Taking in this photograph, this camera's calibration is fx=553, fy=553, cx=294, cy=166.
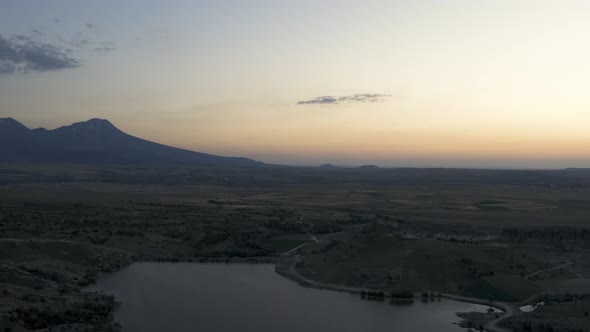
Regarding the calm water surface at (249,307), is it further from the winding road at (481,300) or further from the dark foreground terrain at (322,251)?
the dark foreground terrain at (322,251)

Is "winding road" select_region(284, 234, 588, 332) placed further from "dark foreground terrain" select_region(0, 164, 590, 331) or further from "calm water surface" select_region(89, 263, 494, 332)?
"calm water surface" select_region(89, 263, 494, 332)

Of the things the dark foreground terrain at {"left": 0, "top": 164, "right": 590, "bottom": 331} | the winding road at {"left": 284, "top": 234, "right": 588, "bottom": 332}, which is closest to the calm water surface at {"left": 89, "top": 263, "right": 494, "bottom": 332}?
the winding road at {"left": 284, "top": 234, "right": 588, "bottom": 332}

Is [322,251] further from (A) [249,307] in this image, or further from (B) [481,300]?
(B) [481,300]

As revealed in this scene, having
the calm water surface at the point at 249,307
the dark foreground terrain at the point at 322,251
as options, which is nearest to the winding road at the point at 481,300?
the dark foreground terrain at the point at 322,251

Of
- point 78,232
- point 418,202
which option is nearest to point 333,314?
point 78,232

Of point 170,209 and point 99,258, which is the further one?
point 170,209

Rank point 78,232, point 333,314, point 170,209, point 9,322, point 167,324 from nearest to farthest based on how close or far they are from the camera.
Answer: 1. point 9,322
2. point 167,324
3. point 333,314
4. point 78,232
5. point 170,209

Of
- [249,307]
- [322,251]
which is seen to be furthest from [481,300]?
[322,251]

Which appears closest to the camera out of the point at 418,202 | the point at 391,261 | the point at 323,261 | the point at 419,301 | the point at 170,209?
the point at 419,301

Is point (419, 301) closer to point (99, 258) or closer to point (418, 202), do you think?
point (99, 258)
